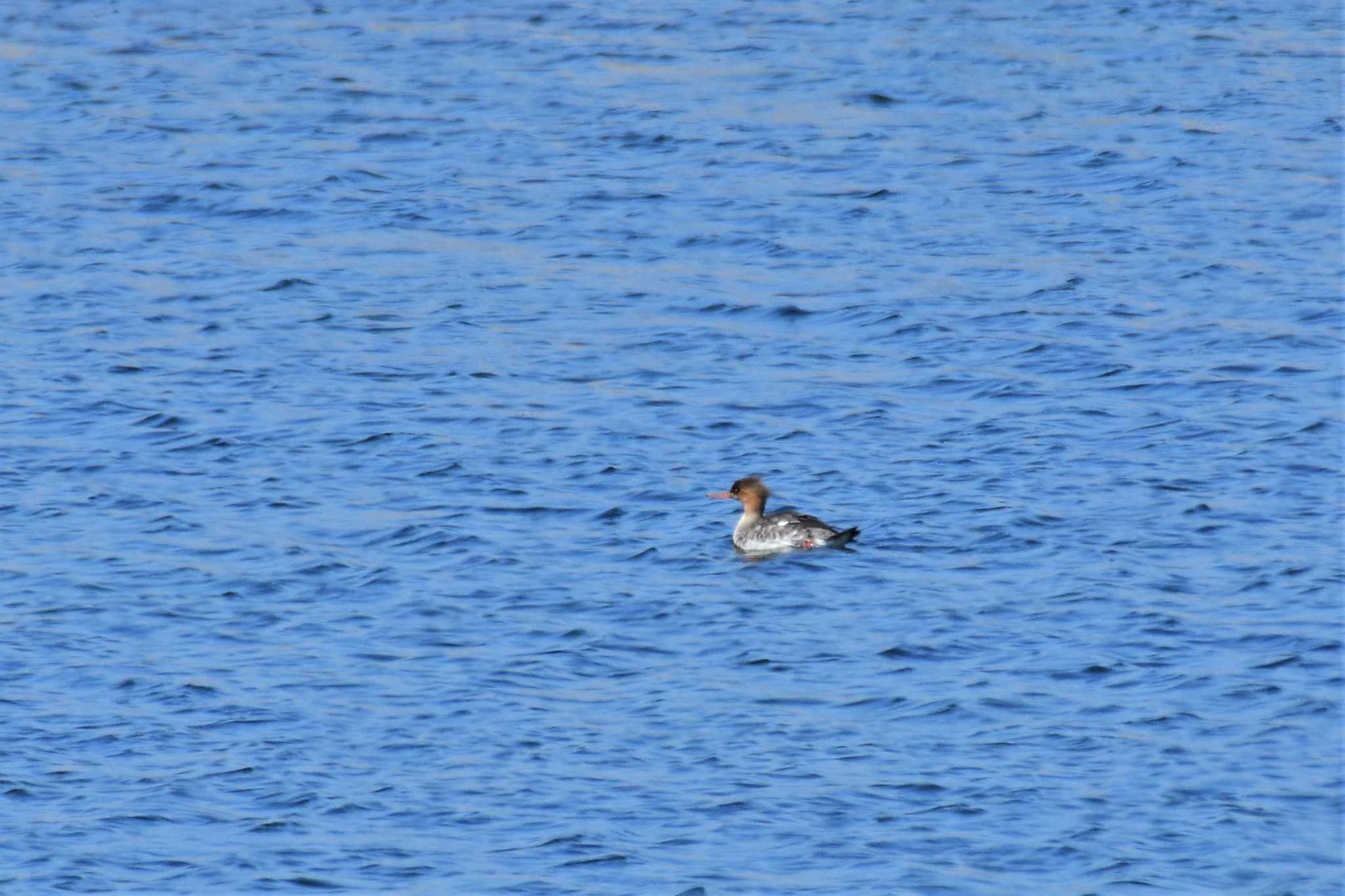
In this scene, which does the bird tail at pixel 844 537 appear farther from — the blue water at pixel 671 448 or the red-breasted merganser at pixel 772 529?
the blue water at pixel 671 448

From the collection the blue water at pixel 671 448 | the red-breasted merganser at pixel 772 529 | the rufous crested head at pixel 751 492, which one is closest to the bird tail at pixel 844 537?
the red-breasted merganser at pixel 772 529

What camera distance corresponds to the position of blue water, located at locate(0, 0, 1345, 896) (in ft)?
48.2

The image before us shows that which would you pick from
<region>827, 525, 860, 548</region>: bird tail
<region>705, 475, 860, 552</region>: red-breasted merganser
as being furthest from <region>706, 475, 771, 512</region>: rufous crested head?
<region>827, 525, 860, 548</region>: bird tail

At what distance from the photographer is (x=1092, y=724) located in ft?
51.5

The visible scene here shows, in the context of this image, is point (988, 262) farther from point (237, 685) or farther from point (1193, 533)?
point (237, 685)

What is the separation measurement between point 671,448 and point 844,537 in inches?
116

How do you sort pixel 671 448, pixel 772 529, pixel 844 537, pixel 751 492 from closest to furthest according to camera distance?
pixel 844 537
pixel 772 529
pixel 751 492
pixel 671 448

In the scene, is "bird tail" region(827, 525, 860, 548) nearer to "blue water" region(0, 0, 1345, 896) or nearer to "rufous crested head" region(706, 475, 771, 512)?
"blue water" region(0, 0, 1345, 896)

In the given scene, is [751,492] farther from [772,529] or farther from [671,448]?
[671,448]

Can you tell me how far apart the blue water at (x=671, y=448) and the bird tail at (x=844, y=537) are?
0.17m

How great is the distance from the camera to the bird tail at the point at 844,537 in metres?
19.4

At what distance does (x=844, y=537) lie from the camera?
63.8 ft

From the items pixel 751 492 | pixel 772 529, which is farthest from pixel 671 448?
pixel 772 529

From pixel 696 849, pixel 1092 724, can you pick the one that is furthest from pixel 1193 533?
pixel 696 849
